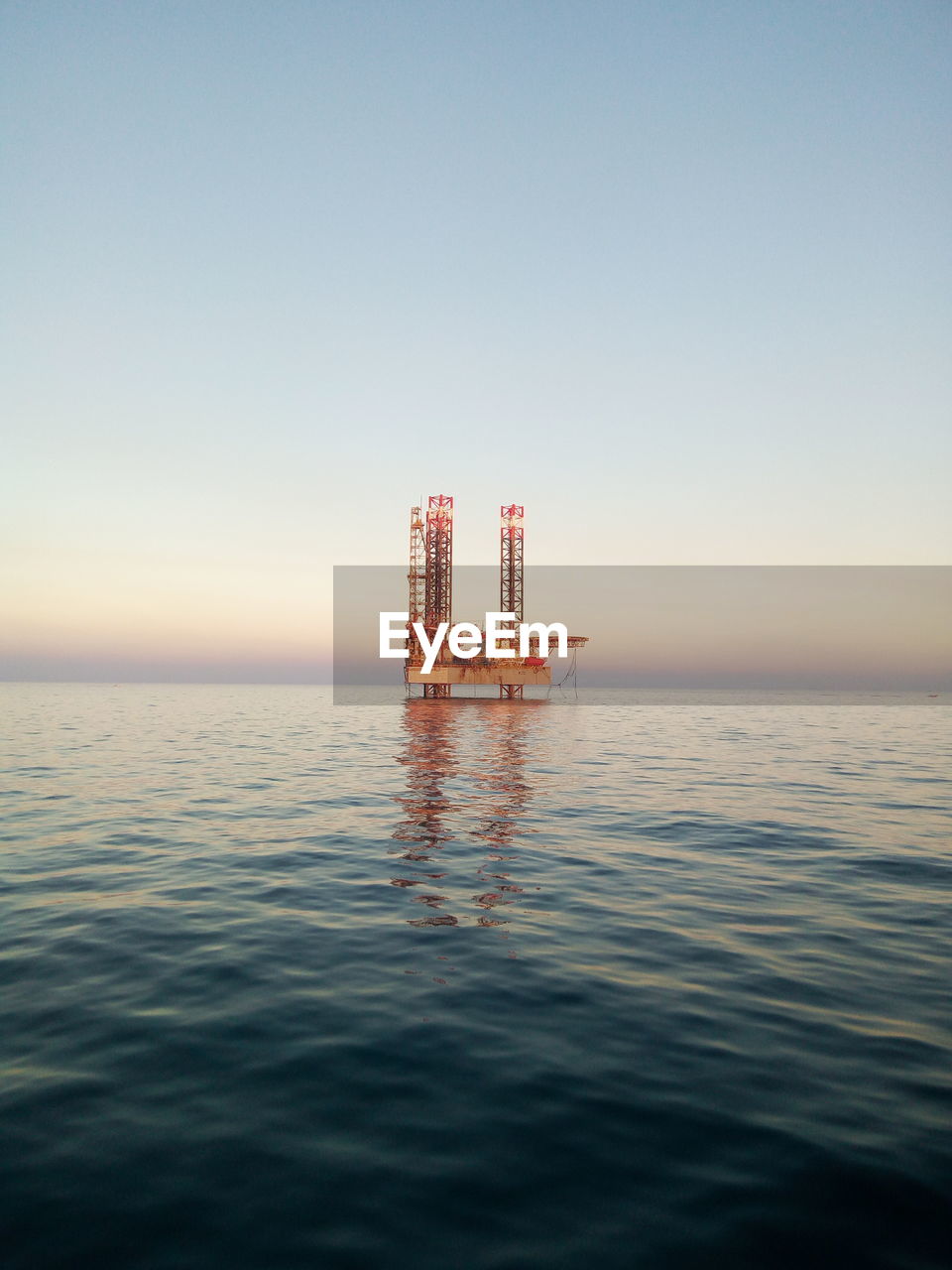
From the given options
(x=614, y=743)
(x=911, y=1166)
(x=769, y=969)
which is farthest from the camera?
(x=614, y=743)

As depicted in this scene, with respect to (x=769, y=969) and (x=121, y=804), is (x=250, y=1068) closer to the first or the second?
(x=769, y=969)

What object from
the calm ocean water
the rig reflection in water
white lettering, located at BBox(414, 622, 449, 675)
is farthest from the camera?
white lettering, located at BBox(414, 622, 449, 675)

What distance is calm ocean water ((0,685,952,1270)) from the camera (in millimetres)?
4105

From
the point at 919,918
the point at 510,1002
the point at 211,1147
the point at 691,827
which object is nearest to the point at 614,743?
the point at 691,827

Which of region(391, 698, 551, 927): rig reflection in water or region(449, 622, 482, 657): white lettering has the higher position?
region(449, 622, 482, 657): white lettering

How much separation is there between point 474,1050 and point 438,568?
294 feet

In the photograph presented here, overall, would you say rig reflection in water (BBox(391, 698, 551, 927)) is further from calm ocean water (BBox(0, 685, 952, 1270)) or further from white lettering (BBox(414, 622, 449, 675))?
white lettering (BBox(414, 622, 449, 675))

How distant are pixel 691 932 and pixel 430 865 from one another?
5130mm

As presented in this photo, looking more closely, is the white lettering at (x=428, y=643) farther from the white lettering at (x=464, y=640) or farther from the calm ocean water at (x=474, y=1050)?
the calm ocean water at (x=474, y=1050)

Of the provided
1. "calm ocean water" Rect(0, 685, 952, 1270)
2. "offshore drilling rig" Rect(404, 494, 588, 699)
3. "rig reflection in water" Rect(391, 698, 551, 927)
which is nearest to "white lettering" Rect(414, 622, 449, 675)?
"offshore drilling rig" Rect(404, 494, 588, 699)

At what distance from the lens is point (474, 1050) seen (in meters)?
6.14

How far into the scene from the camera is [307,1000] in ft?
23.4

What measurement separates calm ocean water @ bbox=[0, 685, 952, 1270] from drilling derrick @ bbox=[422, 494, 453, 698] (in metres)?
80.0

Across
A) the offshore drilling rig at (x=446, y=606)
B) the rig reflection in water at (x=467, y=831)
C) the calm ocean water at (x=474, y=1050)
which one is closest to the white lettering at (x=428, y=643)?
the offshore drilling rig at (x=446, y=606)
